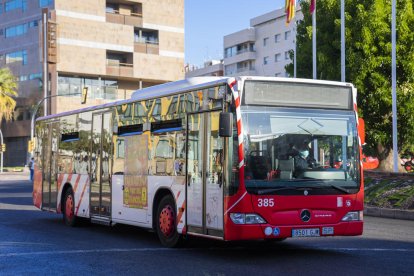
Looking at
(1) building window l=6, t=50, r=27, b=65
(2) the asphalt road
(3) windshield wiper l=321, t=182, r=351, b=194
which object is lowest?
(2) the asphalt road

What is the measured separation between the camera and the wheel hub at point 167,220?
11750 mm

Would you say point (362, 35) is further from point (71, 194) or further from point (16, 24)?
point (16, 24)

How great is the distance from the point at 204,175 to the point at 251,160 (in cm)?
95

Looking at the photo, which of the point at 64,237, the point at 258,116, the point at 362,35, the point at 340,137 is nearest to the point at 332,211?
the point at 340,137

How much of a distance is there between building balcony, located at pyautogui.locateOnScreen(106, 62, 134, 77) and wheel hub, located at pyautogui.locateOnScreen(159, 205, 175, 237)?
56.4m

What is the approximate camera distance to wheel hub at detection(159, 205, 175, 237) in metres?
11.8

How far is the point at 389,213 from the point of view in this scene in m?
18.8

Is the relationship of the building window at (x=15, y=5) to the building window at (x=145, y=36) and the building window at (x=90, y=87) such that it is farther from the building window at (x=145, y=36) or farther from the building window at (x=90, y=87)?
the building window at (x=145, y=36)

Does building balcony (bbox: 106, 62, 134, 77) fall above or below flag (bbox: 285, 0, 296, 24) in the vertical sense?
above

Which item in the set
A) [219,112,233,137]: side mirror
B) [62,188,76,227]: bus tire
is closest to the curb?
[62,188,76,227]: bus tire

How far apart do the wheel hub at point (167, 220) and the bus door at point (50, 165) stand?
6.31 meters

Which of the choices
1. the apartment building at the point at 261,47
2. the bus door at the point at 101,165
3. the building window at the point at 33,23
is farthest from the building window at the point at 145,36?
the bus door at the point at 101,165

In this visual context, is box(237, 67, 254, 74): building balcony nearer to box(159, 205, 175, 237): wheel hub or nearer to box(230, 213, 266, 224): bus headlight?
box(159, 205, 175, 237): wheel hub

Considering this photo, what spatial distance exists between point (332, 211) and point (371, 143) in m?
20.9
